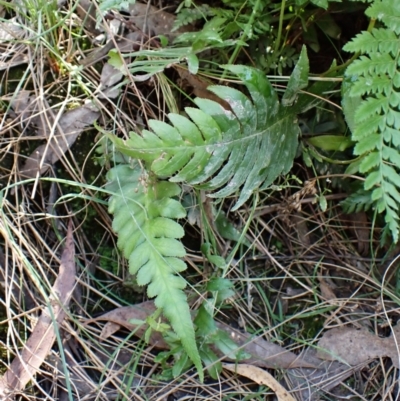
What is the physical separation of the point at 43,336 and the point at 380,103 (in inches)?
44.8

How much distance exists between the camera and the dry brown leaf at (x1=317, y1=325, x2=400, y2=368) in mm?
1682

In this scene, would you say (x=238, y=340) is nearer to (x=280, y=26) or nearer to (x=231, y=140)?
(x=231, y=140)

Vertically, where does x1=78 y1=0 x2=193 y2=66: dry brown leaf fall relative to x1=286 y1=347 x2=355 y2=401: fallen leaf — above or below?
above

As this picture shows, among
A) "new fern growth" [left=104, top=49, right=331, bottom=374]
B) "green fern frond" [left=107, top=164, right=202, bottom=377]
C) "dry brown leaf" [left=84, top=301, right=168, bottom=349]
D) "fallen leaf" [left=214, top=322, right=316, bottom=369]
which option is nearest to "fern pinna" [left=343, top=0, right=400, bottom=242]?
"new fern growth" [left=104, top=49, right=331, bottom=374]

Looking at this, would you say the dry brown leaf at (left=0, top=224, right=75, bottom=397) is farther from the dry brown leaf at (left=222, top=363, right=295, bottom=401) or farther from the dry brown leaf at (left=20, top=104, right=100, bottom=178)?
the dry brown leaf at (left=222, top=363, right=295, bottom=401)

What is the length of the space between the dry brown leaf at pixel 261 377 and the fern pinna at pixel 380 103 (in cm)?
65

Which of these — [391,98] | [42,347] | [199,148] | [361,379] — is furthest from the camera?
[361,379]

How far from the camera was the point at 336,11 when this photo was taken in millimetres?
1597

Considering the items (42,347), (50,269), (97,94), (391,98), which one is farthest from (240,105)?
(42,347)

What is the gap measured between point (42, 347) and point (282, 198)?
878 mm

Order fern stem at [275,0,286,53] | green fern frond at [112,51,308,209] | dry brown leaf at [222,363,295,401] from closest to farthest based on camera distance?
green fern frond at [112,51,308,209] < fern stem at [275,0,286,53] < dry brown leaf at [222,363,295,401]

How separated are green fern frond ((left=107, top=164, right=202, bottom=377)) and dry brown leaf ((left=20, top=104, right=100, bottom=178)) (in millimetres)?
250

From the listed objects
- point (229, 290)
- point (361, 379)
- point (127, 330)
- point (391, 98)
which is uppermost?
point (391, 98)

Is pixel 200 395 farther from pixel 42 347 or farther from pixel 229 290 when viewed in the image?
pixel 42 347
